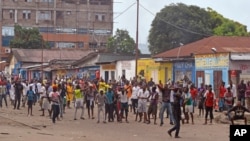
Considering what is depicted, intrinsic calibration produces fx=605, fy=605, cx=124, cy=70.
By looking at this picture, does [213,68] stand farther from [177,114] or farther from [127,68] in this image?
[177,114]

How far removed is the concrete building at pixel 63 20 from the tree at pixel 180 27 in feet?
117

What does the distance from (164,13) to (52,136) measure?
52.2 meters

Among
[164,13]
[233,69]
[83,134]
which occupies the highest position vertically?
[164,13]

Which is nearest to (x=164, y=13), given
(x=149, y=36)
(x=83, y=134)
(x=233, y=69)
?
(x=149, y=36)

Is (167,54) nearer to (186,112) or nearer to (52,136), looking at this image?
(186,112)

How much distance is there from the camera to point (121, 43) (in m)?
83.7

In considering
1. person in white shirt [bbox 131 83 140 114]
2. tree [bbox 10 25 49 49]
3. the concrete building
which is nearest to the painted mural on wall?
person in white shirt [bbox 131 83 140 114]

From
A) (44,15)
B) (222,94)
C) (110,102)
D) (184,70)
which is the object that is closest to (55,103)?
(110,102)

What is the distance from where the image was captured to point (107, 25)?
11044 cm

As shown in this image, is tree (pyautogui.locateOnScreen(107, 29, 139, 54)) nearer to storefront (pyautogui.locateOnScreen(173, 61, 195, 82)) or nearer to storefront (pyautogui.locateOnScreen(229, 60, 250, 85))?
storefront (pyautogui.locateOnScreen(173, 61, 195, 82))

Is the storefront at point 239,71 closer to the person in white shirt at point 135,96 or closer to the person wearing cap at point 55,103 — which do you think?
the person in white shirt at point 135,96

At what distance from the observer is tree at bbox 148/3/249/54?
6894cm

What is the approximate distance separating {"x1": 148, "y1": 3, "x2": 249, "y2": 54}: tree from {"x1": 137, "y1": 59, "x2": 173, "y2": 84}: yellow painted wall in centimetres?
1997

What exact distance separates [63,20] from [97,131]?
87.1 meters
